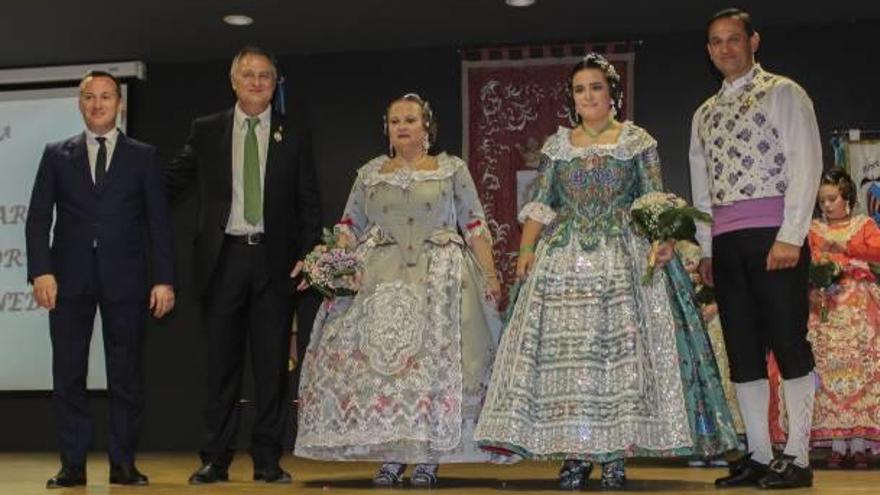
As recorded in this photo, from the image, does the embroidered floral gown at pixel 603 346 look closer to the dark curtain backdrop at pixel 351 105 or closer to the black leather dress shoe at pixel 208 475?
the black leather dress shoe at pixel 208 475

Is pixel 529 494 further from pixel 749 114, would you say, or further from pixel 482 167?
pixel 482 167

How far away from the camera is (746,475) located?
171 inches

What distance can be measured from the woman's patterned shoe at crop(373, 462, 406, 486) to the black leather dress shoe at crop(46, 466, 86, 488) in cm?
115

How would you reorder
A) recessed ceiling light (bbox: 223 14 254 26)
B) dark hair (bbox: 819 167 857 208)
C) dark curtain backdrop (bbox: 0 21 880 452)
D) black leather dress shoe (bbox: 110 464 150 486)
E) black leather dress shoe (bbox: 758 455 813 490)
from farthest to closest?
dark curtain backdrop (bbox: 0 21 880 452)
recessed ceiling light (bbox: 223 14 254 26)
dark hair (bbox: 819 167 857 208)
black leather dress shoe (bbox: 110 464 150 486)
black leather dress shoe (bbox: 758 455 813 490)

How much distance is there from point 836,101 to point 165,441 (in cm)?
522

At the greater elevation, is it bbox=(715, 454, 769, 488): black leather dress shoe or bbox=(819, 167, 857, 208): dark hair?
bbox=(819, 167, 857, 208): dark hair

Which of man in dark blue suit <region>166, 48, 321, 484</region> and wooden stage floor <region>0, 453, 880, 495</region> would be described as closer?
wooden stage floor <region>0, 453, 880, 495</region>

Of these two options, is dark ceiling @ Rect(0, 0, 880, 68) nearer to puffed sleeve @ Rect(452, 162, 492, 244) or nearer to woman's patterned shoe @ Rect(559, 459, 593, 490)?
puffed sleeve @ Rect(452, 162, 492, 244)

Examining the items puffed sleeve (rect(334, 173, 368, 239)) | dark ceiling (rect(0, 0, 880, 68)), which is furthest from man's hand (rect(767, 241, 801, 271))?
dark ceiling (rect(0, 0, 880, 68))

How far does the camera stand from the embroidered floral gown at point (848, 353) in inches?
240

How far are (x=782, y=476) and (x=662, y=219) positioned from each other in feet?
3.20

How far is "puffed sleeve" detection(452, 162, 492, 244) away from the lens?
16.1ft

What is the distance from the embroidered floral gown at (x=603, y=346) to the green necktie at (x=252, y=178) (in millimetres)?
1107

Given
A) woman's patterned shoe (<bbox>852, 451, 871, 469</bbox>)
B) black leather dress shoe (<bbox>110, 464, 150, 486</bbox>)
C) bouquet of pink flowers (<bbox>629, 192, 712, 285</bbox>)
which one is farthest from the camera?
woman's patterned shoe (<bbox>852, 451, 871, 469</bbox>)
